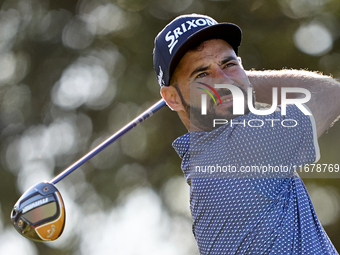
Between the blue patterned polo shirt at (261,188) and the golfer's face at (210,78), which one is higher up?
the golfer's face at (210,78)

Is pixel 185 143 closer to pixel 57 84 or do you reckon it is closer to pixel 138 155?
pixel 138 155

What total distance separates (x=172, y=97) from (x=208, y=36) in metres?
0.32

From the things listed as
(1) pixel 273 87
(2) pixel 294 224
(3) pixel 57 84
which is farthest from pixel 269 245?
(3) pixel 57 84

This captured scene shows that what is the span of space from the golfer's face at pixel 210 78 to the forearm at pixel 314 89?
0.25 metres

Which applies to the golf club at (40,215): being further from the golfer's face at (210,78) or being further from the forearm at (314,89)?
the forearm at (314,89)

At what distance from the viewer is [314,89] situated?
2883mm

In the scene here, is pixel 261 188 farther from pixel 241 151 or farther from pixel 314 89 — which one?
pixel 314 89

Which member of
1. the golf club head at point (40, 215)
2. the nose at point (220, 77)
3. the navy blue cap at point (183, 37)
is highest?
the navy blue cap at point (183, 37)

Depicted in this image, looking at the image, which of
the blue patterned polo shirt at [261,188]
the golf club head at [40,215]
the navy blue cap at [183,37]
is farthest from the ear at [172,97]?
the golf club head at [40,215]

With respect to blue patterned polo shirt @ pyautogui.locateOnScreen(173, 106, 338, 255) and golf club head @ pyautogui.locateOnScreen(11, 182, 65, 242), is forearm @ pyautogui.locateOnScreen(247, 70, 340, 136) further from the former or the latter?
golf club head @ pyautogui.locateOnScreen(11, 182, 65, 242)

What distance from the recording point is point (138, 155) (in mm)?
10281

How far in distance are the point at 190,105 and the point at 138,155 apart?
23.7 ft

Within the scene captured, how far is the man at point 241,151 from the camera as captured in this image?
2.68 meters

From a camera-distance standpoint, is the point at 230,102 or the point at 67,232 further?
the point at 67,232
